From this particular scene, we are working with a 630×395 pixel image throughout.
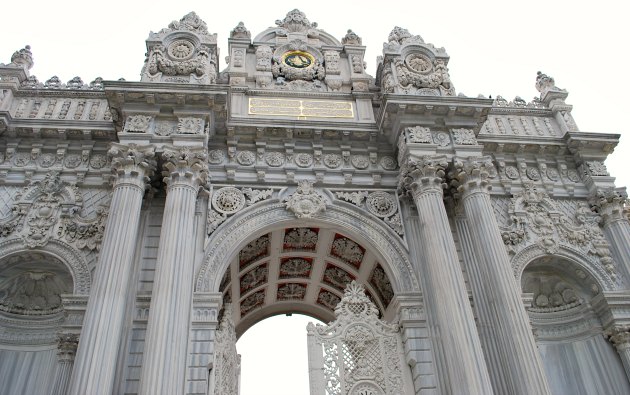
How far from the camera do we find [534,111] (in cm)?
1598

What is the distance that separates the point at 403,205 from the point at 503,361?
14.6 feet

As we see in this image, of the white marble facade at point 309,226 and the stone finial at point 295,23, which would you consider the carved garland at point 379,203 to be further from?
the stone finial at point 295,23

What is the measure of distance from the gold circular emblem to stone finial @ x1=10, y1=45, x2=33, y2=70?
7.78 m

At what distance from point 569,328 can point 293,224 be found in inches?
306

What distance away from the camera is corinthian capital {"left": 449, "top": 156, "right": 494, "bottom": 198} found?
12.4m

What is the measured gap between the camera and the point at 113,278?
9961 millimetres

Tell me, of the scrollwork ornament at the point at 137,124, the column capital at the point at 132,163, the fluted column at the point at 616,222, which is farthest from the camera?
the fluted column at the point at 616,222

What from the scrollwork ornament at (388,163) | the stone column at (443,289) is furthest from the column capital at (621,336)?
the scrollwork ornament at (388,163)

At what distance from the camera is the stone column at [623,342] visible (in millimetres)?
11930

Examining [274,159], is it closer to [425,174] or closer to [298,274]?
[425,174]

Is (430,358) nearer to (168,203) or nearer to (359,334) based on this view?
(359,334)

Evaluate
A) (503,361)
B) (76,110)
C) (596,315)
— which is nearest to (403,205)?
(503,361)

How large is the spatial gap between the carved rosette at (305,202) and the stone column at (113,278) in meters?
3.53

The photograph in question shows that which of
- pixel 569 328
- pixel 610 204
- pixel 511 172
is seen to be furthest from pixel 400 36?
pixel 569 328
